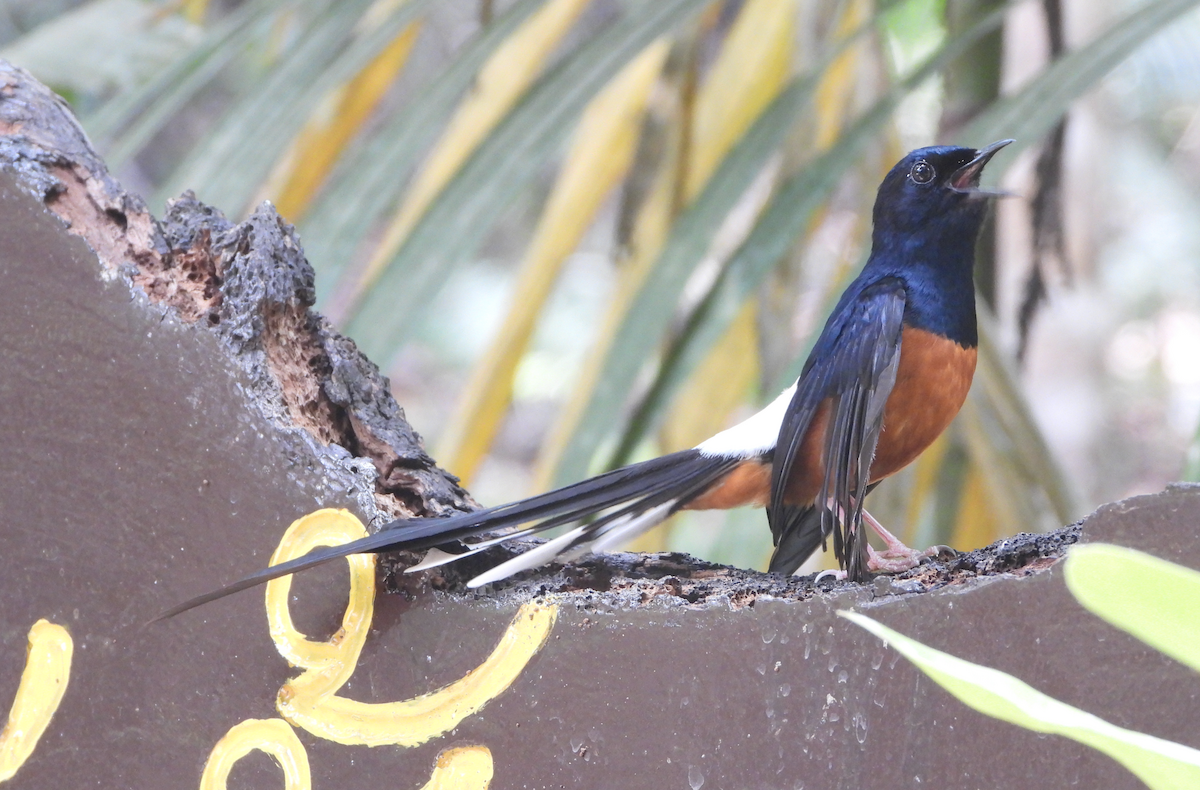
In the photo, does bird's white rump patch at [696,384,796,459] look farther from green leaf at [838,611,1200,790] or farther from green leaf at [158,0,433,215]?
green leaf at [158,0,433,215]

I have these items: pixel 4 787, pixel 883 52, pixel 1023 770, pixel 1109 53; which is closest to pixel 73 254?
pixel 4 787

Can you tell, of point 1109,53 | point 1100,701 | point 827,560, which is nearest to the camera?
point 1100,701

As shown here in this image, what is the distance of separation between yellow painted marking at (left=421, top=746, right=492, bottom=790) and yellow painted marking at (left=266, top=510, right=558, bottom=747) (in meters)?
0.02

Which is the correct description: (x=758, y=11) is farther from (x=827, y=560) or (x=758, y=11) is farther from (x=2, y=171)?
(x=2, y=171)

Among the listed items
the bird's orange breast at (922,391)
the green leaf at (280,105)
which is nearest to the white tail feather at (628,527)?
the bird's orange breast at (922,391)

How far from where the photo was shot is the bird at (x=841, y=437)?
945mm

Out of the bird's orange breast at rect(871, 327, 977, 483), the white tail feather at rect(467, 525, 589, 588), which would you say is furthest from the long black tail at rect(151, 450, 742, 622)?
the bird's orange breast at rect(871, 327, 977, 483)

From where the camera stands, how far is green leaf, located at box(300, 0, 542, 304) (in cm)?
145

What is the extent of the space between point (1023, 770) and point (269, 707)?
581 millimetres

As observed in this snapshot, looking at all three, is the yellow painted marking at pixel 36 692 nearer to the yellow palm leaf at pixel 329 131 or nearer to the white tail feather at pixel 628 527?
the white tail feather at pixel 628 527

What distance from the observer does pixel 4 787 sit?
0.92m

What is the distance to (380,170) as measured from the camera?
5.00 ft

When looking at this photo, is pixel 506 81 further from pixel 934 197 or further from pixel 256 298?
pixel 256 298

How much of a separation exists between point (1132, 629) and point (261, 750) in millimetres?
662
